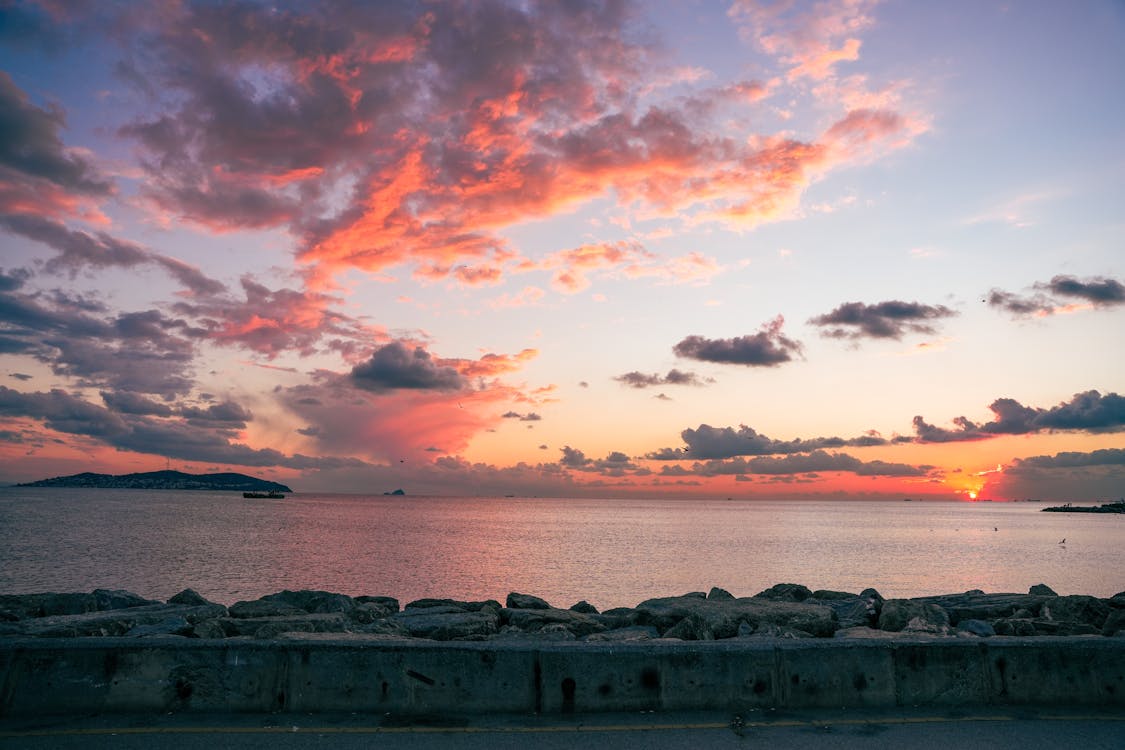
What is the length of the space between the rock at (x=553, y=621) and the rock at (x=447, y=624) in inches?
19.3

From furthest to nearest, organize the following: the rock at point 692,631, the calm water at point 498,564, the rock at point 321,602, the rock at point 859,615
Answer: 1. the calm water at point 498,564
2. the rock at point 321,602
3. the rock at point 859,615
4. the rock at point 692,631

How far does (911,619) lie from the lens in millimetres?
13500

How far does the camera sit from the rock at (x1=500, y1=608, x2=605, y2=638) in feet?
47.7

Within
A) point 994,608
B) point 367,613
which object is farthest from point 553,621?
point 994,608

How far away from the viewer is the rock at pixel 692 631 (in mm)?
12766

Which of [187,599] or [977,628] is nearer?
[977,628]

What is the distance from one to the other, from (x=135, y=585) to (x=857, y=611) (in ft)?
116

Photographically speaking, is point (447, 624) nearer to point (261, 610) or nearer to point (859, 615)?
point (261, 610)

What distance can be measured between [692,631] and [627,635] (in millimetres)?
1209

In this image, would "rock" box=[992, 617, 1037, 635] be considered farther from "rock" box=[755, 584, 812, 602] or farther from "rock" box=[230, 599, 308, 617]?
"rock" box=[230, 599, 308, 617]

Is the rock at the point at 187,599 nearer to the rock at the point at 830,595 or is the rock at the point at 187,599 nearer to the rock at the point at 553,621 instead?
the rock at the point at 553,621

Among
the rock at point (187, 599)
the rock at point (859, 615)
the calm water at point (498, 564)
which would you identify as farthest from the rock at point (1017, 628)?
the calm water at point (498, 564)

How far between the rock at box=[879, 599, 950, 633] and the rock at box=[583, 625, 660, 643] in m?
4.22

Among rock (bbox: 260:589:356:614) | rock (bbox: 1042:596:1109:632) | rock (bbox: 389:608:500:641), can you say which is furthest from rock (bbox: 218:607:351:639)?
rock (bbox: 1042:596:1109:632)
